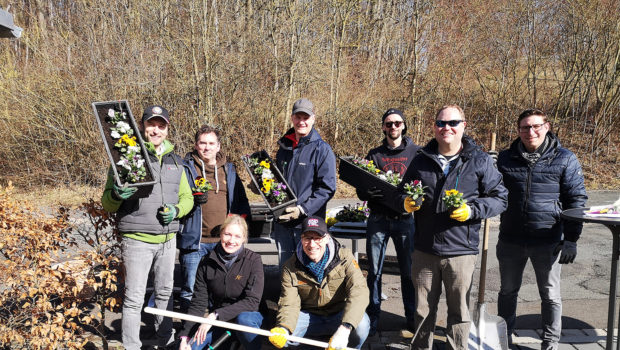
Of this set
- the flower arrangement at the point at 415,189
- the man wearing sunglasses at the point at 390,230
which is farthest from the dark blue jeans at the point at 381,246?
the flower arrangement at the point at 415,189

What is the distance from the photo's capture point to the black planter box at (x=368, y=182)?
384 centimetres

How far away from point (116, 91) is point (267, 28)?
501cm

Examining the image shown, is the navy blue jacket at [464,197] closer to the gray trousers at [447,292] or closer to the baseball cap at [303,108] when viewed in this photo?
the gray trousers at [447,292]

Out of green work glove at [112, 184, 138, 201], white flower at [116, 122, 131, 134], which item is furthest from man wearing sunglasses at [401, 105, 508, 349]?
white flower at [116, 122, 131, 134]

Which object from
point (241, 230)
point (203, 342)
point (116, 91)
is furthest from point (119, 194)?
point (116, 91)

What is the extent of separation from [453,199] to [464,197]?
0.83 feet

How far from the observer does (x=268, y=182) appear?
427 centimetres

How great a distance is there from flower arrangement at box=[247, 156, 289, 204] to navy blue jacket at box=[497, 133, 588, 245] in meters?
2.05

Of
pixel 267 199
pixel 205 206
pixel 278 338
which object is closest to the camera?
pixel 278 338

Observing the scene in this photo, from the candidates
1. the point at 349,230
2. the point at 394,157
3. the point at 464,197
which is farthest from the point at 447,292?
the point at 349,230

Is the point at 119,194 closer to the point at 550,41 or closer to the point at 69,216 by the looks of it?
the point at 69,216

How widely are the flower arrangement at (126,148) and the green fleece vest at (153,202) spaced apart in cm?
12

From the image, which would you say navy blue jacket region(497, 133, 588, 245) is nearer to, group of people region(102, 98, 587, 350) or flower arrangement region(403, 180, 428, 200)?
group of people region(102, 98, 587, 350)

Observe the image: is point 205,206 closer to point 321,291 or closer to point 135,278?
point 135,278
